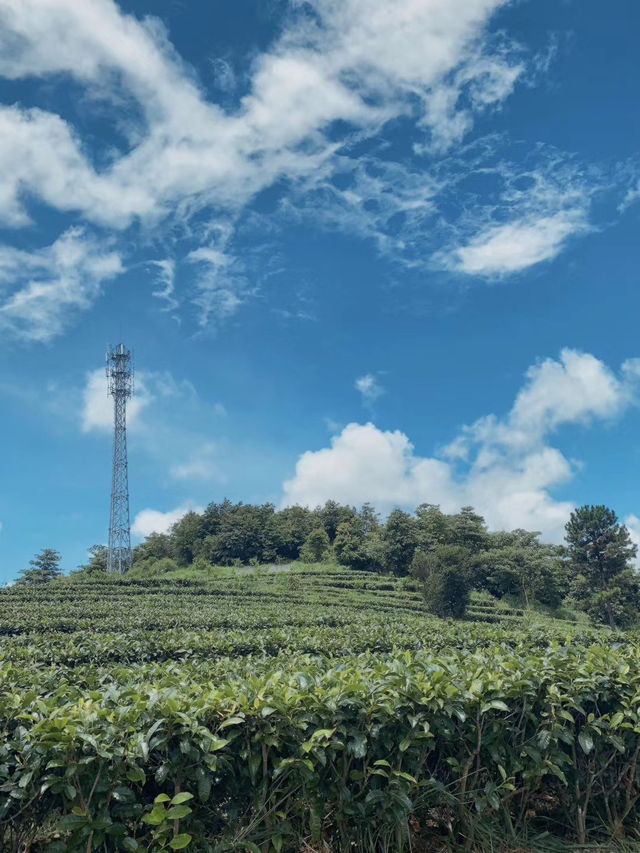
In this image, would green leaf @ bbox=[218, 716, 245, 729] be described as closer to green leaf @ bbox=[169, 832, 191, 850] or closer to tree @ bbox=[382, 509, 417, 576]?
green leaf @ bbox=[169, 832, 191, 850]

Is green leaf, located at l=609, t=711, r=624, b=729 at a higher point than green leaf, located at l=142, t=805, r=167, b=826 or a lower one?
higher

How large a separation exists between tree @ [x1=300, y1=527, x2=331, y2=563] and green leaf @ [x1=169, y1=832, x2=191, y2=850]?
142ft

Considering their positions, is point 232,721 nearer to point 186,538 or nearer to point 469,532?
point 469,532

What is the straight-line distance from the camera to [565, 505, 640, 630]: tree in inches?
A: 1356

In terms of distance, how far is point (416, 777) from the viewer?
293 cm

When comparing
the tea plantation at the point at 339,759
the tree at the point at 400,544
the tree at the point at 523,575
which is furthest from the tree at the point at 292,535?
the tea plantation at the point at 339,759

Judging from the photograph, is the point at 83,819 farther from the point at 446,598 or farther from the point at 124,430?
the point at 124,430

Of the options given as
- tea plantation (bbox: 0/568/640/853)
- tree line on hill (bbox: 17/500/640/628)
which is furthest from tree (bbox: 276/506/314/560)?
tea plantation (bbox: 0/568/640/853)

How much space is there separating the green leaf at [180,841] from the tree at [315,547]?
43.3 metres

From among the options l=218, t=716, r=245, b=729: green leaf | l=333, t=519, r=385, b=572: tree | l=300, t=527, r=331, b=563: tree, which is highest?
l=300, t=527, r=331, b=563: tree

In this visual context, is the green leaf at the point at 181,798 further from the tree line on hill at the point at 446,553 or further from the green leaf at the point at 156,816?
the tree line on hill at the point at 446,553

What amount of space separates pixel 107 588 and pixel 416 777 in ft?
87.2

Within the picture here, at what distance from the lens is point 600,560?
35844 millimetres

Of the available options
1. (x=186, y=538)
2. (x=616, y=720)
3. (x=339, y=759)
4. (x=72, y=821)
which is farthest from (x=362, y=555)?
(x=72, y=821)
